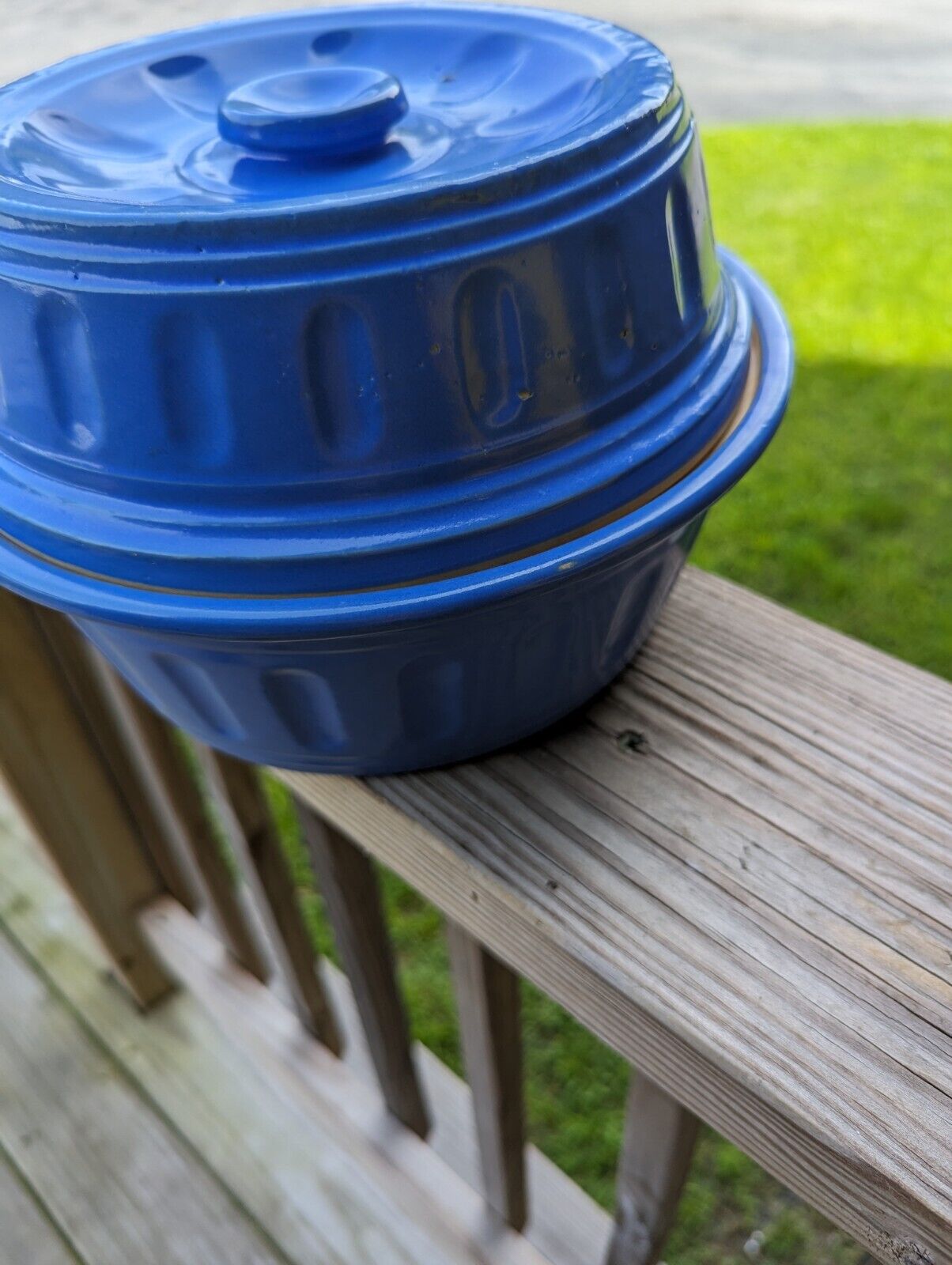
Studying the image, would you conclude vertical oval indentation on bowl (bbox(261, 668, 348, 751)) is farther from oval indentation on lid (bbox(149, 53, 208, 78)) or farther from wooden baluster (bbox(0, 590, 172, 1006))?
wooden baluster (bbox(0, 590, 172, 1006))

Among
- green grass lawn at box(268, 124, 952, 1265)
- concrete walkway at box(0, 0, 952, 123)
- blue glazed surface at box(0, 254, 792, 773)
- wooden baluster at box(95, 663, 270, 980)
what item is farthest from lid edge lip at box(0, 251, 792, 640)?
concrete walkway at box(0, 0, 952, 123)

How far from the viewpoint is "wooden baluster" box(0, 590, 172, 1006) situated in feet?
3.28

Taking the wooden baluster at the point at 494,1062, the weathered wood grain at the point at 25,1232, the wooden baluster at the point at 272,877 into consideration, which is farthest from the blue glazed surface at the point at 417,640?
the weathered wood grain at the point at 25,1232

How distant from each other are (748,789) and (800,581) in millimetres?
1494

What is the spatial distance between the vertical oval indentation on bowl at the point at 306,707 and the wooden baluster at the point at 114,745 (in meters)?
0.56

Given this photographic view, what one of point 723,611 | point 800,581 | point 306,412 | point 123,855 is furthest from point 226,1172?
point 800,581

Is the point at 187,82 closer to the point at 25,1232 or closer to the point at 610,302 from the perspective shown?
the point at 610,302

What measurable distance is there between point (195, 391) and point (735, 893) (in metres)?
0.33

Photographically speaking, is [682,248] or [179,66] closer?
[682,248]

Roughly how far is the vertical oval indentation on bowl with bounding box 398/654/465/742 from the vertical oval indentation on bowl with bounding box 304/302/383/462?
0.34ft

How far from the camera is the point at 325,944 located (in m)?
1.59

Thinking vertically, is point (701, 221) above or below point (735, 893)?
above

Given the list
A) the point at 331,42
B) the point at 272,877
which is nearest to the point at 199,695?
the point at 331,42

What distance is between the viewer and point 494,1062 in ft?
2.74
